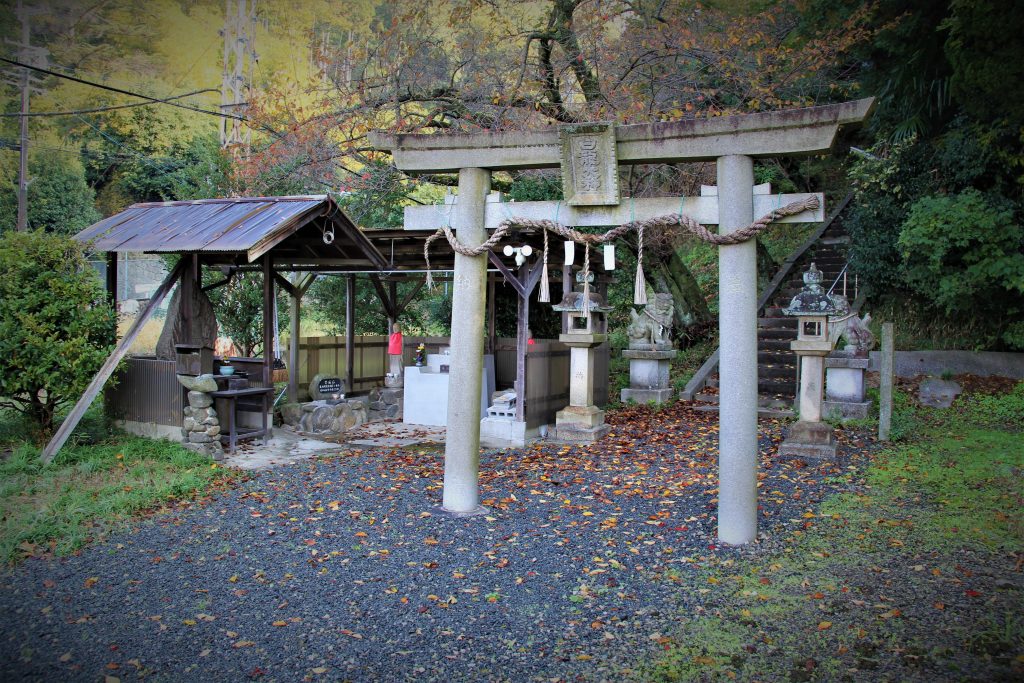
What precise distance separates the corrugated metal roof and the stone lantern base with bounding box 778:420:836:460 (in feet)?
23.5

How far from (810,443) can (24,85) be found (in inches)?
881

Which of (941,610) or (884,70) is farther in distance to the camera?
(884,70)

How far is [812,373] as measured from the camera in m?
9.63

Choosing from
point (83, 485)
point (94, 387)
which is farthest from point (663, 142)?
point (94, 387)

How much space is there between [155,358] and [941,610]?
9890 mm

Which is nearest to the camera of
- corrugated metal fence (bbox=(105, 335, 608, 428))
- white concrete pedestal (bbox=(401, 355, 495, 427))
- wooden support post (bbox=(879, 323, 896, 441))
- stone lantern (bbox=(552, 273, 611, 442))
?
corrugated metal fence (bbox=(105, 335, 608, 428))

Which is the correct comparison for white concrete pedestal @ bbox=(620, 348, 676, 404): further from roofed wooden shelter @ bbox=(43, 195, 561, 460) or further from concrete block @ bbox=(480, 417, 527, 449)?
roofed wooden shelter @ bbox=(43, 195, 561, 460)

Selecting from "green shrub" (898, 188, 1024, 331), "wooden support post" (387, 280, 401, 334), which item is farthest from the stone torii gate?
"wooden support post" (387, 280, 401, 334)

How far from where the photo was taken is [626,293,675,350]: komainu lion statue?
13.8 meters

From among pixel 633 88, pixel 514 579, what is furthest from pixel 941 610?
pixel 633 88

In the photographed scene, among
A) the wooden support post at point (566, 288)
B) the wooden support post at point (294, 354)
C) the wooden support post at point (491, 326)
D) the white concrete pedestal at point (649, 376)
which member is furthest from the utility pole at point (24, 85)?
the white concrete pedestal at point (649, 376)

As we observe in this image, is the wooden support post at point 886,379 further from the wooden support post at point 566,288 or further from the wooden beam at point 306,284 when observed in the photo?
the wooden beam at point 306,284

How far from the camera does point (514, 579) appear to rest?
5.29 m

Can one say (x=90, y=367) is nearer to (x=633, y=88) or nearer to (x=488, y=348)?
(x=488, y=348)
